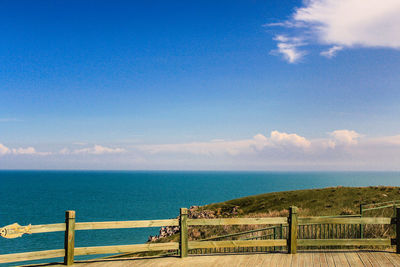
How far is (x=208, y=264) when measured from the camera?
9836 millimetres

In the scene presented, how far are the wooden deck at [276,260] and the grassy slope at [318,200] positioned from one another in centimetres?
2054

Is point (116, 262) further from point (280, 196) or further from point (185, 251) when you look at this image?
point (280, 196)

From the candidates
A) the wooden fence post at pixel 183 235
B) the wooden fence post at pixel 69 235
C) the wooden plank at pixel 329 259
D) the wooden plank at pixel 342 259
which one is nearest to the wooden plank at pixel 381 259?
the wooden plank at pixel 342 259

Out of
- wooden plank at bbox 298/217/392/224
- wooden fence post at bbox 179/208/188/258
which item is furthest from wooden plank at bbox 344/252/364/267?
wooden fence post at bbox 179/208/188/258

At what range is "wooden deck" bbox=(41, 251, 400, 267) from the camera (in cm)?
987

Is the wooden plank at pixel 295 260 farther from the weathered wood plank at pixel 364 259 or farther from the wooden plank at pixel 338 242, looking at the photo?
the weathered wood plank at pixel 364 259

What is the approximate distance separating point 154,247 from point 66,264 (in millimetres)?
2550

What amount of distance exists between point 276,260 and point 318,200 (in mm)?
30784

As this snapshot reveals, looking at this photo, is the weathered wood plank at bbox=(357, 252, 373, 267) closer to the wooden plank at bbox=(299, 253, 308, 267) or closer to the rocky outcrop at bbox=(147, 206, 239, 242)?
the wooden plank at bbox=(299, 253, 308, 267)

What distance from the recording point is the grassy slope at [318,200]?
1312 inches

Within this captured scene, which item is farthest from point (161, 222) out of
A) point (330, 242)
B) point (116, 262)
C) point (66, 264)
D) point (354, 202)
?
point (354, 202)

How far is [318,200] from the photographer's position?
127ft

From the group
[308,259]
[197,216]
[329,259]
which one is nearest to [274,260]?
[308,259]

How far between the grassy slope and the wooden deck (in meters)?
20.5
